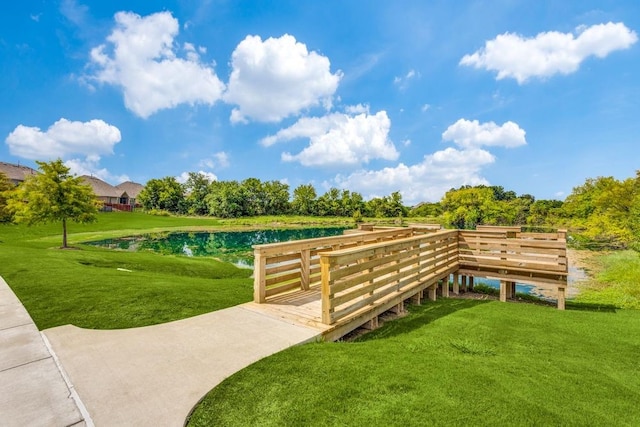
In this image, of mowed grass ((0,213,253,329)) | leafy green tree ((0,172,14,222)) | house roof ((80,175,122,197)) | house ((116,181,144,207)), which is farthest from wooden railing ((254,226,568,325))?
house ((116,181,144,207))

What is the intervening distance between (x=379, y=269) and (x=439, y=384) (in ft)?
9.11

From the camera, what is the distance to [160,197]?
70312 millimetres

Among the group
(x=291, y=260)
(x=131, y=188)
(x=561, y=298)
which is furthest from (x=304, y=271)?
(x=131, y=188)

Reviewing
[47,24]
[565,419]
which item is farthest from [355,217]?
[565,419]

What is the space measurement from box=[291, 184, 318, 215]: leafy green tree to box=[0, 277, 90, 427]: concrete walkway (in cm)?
6899

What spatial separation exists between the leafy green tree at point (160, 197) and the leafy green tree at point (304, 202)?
2529cm

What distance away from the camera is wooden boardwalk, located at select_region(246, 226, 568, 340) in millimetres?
4926

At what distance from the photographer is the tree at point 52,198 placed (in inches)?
662

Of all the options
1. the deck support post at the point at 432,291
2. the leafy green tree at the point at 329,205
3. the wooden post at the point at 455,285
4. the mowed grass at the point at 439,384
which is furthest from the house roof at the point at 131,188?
the mowed grass at the point at 439,384

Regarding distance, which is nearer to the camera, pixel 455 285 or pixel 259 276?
pixel 259 276

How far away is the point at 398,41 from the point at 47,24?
19837 millimetres

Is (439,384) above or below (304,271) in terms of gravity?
below

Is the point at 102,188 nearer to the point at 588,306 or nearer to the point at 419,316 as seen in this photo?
the point at 419,316

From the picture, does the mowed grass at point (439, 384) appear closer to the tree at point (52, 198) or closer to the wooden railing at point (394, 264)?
the wooden railing at point (394, 264)
